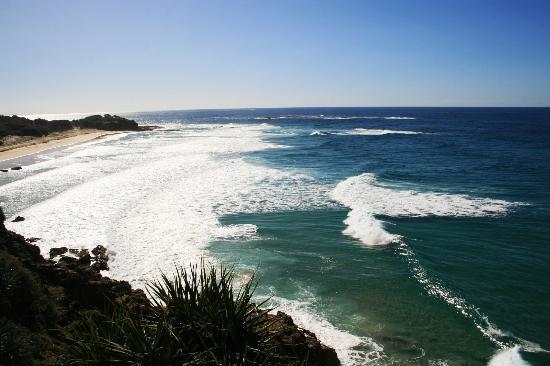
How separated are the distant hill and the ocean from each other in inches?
1202

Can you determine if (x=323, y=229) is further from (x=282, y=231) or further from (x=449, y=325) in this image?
(x=449, y=325)

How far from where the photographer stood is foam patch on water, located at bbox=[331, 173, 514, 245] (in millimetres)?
16594

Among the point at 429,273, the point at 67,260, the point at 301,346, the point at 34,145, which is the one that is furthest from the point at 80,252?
the point at 34,145

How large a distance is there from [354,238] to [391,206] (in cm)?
559

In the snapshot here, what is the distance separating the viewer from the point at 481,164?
34156 millimetres

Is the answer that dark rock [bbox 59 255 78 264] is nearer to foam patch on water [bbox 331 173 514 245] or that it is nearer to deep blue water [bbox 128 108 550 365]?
deep blue water [bbox 128 108 550 365]

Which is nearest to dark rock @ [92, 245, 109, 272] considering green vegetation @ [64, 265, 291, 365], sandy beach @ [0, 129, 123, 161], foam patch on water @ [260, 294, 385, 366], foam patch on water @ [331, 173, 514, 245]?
foam patch on water @ [260, 294, 385, 366]

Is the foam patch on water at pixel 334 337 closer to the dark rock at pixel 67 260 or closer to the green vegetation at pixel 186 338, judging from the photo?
the green vegetation at pixel 186 338

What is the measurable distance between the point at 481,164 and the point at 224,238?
26441 millimetres

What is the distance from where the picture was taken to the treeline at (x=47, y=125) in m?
58.8

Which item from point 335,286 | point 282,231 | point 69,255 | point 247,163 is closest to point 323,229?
point 282,231

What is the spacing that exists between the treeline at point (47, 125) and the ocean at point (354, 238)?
3054cm

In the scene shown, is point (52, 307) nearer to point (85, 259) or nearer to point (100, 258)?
point (85, 259)

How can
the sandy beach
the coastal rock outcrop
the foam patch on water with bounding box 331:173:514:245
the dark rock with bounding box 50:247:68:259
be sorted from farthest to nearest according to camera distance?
the sandy beach
the foam patch on water with bounding box 331:173:514:245
the dark rock with bounding box 50:247:68:259
the coastal rock outcrop
